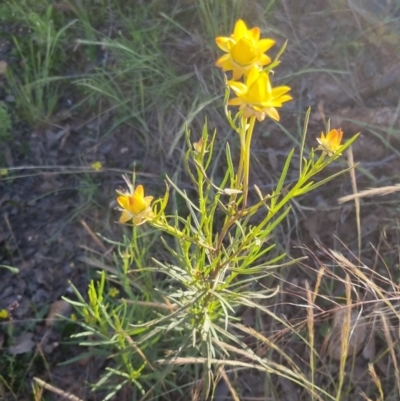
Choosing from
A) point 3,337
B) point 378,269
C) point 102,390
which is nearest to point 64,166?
point 3,337

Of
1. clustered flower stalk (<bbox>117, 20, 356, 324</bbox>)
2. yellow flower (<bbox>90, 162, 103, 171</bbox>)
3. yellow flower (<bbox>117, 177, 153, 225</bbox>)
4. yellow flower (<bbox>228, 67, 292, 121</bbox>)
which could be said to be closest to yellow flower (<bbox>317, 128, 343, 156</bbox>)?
clustered flower stalk (<bbox>117, 20, 356, 324</bbox>)

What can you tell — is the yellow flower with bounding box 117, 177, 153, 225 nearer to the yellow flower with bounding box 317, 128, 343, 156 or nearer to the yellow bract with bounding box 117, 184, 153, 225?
the yellow bract with bounding box 117, 184, 153, 225

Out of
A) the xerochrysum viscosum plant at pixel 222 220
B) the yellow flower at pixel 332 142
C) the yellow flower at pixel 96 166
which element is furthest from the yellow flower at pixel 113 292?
the yellow flower at pixel 332 142

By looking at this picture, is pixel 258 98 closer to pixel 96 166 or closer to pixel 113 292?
pixel 113 292

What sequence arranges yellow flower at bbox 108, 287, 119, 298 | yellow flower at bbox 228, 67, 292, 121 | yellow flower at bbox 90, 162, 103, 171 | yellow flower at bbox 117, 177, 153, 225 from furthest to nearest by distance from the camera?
yellow flower at bbox 90, 162, 103, 171, yellow flower at bbox 108, 287, 119, 298, yellow flower at bbox 117, 177, 153, 225, yellow flower at bbox 228, 67, 292, 121

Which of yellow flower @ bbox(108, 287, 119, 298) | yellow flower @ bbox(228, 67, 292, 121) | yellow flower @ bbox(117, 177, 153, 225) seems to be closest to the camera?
yellow flower @ bbox(228, 67, 292, 121)

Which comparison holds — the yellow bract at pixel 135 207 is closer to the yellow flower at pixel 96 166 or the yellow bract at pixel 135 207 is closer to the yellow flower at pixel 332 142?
the yellow flower at pixel 332 142
